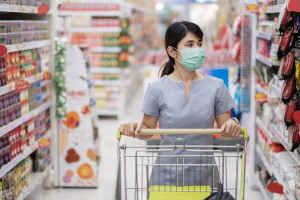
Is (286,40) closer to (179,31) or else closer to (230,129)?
(179,31)

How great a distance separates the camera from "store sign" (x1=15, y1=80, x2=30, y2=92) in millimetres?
3964

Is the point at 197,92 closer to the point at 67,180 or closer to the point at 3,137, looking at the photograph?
the point at 3,137

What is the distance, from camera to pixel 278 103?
396cm

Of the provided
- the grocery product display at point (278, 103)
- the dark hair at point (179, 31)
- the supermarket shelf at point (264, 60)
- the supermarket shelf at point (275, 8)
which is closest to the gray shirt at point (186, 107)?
the dark hair at point (179, 31)

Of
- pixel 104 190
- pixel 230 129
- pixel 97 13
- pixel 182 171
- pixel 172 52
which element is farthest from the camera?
pixel 97 13

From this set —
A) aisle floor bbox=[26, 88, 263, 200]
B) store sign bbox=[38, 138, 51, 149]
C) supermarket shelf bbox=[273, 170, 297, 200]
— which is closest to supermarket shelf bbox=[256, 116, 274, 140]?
supermarket shelf bbox=[273, 170, 297, 200]

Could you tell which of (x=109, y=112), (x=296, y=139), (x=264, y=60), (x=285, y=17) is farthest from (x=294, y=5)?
(x=109, y=112)

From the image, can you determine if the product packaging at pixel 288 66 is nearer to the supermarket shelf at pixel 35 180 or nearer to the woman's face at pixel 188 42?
the woman's face at pixel 188 42

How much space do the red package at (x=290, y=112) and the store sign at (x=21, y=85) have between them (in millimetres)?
2142

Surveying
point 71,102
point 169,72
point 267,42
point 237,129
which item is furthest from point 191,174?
point 71,102

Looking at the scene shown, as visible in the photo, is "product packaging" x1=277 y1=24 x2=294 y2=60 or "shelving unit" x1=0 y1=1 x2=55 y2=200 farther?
"shelving unit" x1=0 y1=1 x2=55 y2=200

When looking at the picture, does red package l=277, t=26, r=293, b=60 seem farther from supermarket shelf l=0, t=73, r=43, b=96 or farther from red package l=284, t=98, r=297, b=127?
supermarket shelf l=0, t=73, r=43, b=96

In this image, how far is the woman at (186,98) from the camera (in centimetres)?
274

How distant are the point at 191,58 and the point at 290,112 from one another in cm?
86
